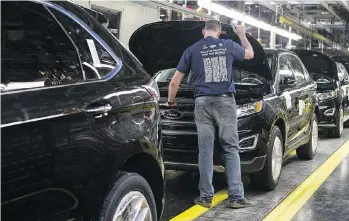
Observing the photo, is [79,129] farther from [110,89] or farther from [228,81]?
[228,81]

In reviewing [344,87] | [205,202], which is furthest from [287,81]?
[344,87]

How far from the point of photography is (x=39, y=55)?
2.76 m

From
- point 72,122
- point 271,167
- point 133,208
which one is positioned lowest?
point 271,167

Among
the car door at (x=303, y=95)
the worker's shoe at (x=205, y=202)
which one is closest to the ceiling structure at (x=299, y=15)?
the car door at (x=303, y=95)

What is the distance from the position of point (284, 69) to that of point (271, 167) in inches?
61.6

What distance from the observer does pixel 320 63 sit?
1055 cm

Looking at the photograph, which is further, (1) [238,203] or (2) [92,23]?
(1) [238,203]

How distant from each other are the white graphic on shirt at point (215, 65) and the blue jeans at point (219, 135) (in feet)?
0.64

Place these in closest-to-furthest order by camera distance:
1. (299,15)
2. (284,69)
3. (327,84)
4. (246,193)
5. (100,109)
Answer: (100,109), (246,193), (284,69), (327,84), (299,15)

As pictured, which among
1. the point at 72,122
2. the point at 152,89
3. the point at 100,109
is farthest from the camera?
the point at 152,89

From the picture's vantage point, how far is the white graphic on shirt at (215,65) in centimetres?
471

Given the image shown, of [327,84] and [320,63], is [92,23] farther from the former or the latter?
[320,63]

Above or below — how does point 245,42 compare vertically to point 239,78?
above

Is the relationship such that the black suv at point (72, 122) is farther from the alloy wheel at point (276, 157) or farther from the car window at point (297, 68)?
the car window at point (297, 68)
